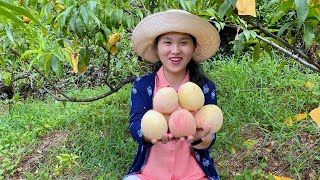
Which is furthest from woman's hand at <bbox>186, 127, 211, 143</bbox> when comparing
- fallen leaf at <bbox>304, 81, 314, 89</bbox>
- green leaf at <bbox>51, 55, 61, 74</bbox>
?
Result: fallen leaf at <bbox>304, 81, 314, 89</bbox>

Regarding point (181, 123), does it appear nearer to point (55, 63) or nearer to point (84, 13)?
point (84, 13)

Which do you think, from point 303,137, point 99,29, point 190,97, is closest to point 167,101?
point 190,97

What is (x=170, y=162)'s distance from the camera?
182 cm

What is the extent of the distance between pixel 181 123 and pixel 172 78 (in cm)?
51

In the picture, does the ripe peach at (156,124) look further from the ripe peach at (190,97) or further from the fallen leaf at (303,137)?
the fallen leaf at (303,137)

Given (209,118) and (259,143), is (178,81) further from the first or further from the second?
(259,143)

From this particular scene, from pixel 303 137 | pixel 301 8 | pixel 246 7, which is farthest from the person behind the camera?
pixel 303 137

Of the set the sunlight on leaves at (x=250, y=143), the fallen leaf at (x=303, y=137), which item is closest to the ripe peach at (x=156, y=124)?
the sunlight on leaves at (x=250, y=143)

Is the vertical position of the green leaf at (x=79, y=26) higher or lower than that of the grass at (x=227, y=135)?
higher

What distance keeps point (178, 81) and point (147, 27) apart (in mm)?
276

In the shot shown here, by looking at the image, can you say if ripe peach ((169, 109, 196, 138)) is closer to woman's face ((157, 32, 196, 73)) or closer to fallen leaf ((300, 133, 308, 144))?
woman's face ((157, 32, 196, 73))

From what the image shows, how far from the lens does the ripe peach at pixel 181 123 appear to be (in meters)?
1.36

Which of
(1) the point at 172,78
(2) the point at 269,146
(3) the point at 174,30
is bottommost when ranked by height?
(2) the point at 269,146

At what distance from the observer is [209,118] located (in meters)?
1.44
